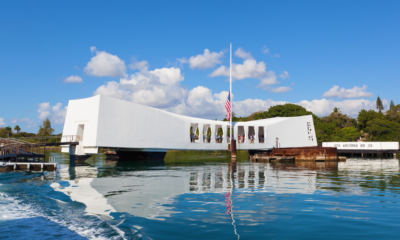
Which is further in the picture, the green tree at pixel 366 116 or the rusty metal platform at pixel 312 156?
the green tree at pixel 366 116

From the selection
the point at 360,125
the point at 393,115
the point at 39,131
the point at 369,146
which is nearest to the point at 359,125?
the point at 360,125

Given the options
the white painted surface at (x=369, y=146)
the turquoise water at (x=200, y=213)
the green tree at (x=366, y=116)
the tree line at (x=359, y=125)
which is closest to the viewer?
the turquoise water at (x=200, y=213)

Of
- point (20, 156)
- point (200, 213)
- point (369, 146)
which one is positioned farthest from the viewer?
point (369, 146)

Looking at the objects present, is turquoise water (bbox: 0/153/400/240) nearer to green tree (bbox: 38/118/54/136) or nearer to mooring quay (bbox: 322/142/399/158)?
mooring quay (bbox: 322/142/399/158)

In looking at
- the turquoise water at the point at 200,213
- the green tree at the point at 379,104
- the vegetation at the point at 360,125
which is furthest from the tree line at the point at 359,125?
the turquoise water at the point at 200,213

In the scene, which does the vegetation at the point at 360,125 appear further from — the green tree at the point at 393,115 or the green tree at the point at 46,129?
the green tree at the point at 46,129

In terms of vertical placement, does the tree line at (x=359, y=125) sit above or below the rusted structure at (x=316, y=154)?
above

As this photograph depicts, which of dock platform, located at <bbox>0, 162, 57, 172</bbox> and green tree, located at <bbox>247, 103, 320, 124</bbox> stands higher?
green tree, located at <bbox>247, 103, 320, 124</bbox>

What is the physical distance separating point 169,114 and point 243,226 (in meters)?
25.9

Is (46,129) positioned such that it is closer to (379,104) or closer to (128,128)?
(128,128)

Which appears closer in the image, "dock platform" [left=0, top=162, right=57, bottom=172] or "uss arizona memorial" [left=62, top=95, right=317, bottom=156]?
"dock platform" [left=0, top=162, right=57, bottom=172]

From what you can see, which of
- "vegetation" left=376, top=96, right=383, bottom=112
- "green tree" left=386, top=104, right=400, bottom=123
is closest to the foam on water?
"green tree" left=386, top=104, right=400, bottom=123

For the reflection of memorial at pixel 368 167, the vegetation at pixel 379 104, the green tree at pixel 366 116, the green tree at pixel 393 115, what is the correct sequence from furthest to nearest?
1. the vegetation at pixel 379 104
2. the green tree at pixel 366 116
3. the green tree at pixel 393 115
4. the reflection of memorial at pixel 368 167

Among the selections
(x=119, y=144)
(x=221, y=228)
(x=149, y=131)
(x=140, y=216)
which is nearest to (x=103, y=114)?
(x=119, y=144)
